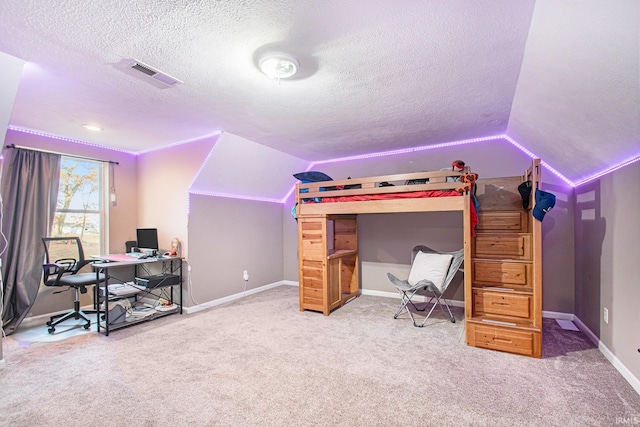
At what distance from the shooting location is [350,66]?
7.04 feet

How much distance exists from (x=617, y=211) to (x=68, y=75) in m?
4.57

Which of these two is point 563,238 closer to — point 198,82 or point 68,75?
point 198,82

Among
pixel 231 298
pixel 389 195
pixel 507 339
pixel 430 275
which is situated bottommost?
pixel 231 298

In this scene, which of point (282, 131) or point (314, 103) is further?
point (282, 131)

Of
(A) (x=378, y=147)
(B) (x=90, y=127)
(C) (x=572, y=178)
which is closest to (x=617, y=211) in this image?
(C) (x=572, y=178)

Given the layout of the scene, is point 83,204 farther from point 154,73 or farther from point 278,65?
point 278,65

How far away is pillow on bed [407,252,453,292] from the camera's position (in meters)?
3.65

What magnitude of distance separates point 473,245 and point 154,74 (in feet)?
11.6

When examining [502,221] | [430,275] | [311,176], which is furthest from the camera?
[311,176]

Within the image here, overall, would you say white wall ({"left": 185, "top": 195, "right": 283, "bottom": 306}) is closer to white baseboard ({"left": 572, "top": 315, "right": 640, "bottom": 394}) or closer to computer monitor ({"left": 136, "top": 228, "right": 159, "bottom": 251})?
computer monitor ({"left": 136, "top": 228, "right": 159, "bottom": 251})

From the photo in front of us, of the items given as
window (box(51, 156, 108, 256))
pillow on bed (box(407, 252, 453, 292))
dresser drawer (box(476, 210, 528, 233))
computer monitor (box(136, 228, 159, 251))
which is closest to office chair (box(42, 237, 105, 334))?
window (box(51, 156, 108, 256))

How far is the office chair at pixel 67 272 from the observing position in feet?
10.9

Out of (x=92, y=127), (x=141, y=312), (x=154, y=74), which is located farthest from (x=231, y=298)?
(x=154, y=74)

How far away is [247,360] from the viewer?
104 inches
